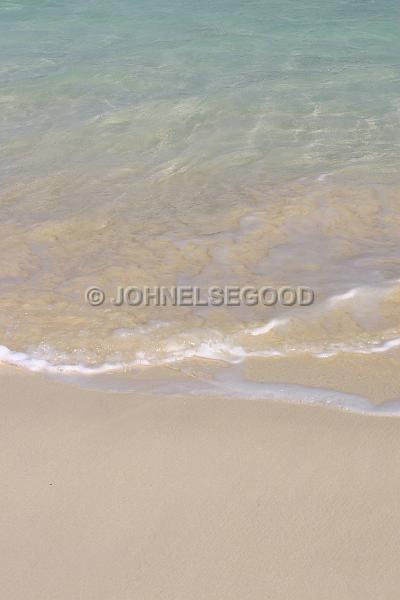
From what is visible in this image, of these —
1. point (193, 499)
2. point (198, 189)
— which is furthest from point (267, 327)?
point (198, 189)

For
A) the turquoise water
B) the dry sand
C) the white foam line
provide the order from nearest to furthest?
1. the dry sand
2. the white foam line
3. the turquoise water

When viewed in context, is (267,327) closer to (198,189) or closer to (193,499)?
(193,499)

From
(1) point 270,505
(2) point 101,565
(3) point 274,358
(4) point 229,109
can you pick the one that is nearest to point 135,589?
(2) point 101,565

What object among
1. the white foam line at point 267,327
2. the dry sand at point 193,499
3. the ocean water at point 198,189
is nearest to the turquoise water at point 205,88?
the ocean water at point 198,189

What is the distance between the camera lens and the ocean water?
13.1 ft

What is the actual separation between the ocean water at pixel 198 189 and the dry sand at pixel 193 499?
0.47 meters

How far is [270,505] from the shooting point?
271 cm

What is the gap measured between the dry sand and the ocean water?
467 millimetres

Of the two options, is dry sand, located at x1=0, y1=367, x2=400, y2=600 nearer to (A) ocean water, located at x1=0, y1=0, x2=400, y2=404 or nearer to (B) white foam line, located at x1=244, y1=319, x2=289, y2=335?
(A) ocean water, located at x1=0, y1=0, x2=400, y2=404

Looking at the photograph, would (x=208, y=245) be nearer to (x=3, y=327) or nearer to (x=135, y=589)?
(x=3, y=327)

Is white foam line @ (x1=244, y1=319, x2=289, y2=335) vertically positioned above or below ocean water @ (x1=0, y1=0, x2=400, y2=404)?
above

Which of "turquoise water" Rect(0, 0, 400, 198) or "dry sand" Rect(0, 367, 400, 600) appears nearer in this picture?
"dry sand" Rect(0, 367, 400, 600)

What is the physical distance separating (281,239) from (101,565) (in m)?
3.16

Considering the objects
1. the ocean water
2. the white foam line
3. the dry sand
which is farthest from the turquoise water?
the dry sand
